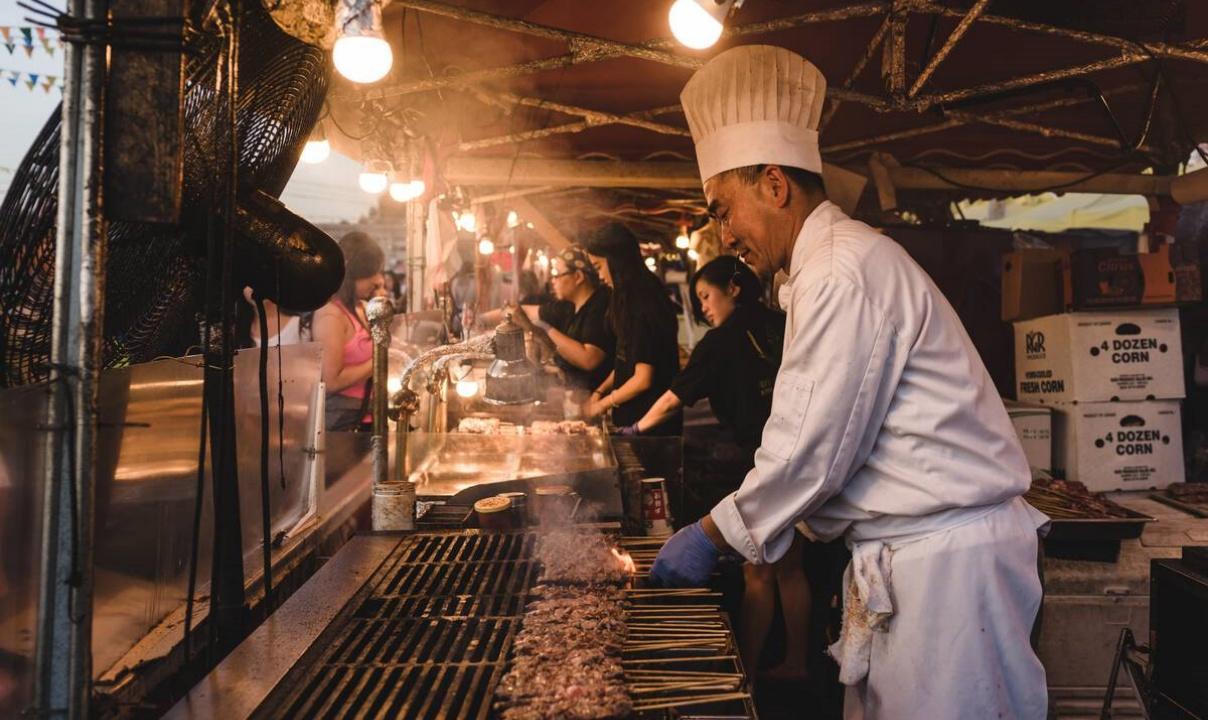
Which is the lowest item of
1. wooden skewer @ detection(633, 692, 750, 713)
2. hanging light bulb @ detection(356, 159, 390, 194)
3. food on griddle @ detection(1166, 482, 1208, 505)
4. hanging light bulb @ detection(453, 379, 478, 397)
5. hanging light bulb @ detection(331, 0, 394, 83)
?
food on griddle @ detection(1166, 482, 1208, 505)

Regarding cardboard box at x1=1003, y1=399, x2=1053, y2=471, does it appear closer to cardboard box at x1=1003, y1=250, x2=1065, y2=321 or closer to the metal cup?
cardboard box at x1=1003, y1=250, x2=1065, y2=321

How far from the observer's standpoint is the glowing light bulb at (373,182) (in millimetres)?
7250

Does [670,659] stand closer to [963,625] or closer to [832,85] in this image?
[963,625]

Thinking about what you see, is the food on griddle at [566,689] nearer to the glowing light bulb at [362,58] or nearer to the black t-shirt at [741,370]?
the glowing light bulb at [362,58]

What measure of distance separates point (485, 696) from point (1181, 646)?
2.76m

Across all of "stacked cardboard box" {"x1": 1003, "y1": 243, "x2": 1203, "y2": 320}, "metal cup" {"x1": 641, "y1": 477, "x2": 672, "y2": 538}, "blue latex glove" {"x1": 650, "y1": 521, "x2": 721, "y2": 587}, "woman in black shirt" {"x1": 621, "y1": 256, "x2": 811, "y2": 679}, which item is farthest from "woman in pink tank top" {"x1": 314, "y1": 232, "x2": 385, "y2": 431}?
"stacked cardboard box" {"x1": 1003, "y1": 243, "x2": 1203, "y2": 320}

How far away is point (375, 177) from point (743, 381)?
412cm

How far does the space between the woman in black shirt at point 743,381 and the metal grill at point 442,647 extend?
244 centimetres

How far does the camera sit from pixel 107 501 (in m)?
1.88

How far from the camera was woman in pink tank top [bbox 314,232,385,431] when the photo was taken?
630 cm

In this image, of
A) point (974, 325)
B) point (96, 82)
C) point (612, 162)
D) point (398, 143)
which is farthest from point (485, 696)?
point (974, 325)

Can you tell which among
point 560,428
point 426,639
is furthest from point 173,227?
point 560,428

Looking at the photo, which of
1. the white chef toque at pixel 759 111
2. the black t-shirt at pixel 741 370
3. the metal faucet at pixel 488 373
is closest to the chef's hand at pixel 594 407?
the black t-shirt at pixel 741 370

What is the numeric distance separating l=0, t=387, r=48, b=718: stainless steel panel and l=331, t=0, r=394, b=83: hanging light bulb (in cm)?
137
